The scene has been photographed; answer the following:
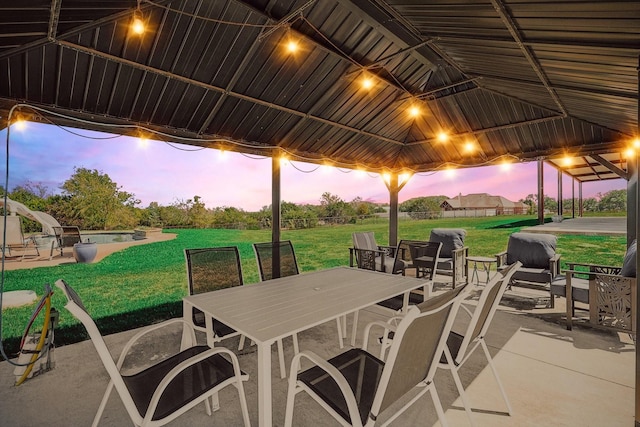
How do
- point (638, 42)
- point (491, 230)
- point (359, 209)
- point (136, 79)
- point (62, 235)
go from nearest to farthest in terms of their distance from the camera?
point (638, 42), point (136, 79), point (62, 235), point (491, 230), point (359, 209)

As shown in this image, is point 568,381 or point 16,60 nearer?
point 568,381

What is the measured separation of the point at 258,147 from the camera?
15.6 feet

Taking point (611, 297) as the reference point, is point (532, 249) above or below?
above

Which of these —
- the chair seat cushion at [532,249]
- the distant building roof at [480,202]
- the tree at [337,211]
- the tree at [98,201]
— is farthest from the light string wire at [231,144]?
the distant building roof at [480,202]

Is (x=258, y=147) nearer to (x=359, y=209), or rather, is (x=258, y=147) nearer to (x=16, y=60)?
(x=16, y=60)

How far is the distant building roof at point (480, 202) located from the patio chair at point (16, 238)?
21.5 meters

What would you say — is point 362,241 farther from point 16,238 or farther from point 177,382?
point 16,238

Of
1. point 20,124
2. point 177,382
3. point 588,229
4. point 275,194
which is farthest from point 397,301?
point 588,229

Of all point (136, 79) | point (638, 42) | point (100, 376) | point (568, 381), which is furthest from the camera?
point (136, 79)

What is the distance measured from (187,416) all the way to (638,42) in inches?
151

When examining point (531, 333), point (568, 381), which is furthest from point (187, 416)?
point (531, 333)

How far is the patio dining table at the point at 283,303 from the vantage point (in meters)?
1.43

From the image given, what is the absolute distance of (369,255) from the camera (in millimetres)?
5008

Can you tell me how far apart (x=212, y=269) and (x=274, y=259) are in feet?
2.50
